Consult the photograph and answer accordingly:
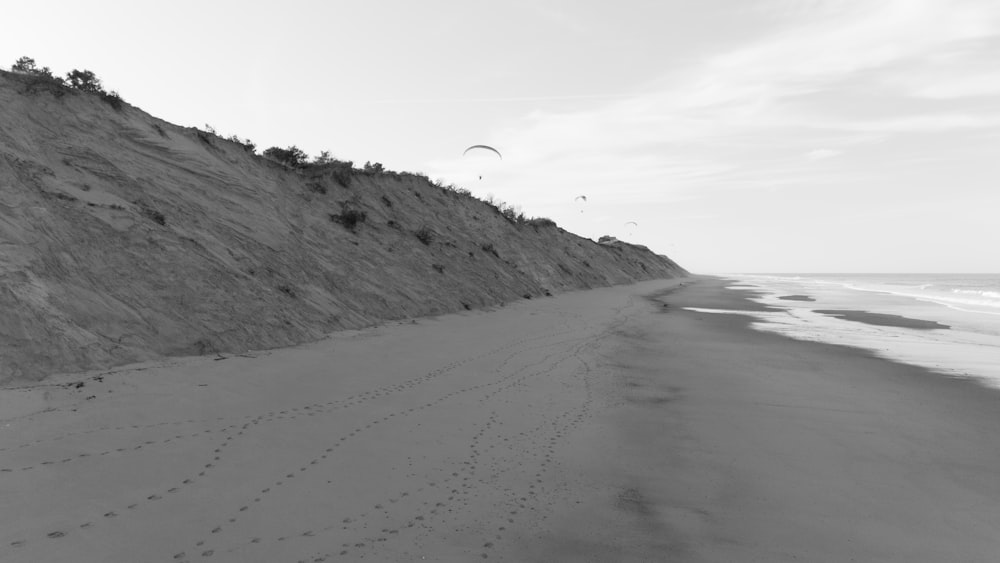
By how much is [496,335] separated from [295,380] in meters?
5.98

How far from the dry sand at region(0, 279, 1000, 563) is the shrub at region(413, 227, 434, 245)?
11.2m

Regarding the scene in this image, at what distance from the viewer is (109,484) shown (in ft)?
13.5

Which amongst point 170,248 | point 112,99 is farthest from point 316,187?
point 170,248

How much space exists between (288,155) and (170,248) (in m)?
9.33

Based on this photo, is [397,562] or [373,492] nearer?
[397,562]

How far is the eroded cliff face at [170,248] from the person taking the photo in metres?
7.75

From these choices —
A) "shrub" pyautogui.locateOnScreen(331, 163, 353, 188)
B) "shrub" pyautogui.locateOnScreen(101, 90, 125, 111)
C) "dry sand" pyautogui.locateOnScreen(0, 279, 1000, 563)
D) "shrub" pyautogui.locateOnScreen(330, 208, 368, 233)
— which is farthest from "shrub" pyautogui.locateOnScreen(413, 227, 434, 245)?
"dry sand" pyautogui.locateOnScreen(0, 279, 1000, 563)

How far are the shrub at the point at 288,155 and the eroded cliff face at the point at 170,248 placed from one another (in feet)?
1.69

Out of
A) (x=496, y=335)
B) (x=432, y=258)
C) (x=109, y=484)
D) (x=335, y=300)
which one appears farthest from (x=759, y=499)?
(x=432, y=258)

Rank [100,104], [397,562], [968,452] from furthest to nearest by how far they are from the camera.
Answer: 1. [100,104]
2. [968,452]
3. [397,562]

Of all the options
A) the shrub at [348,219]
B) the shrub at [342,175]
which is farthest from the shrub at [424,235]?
the shrub at [342,175]

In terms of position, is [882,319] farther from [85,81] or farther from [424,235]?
[85,81]

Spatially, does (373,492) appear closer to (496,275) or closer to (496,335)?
(496,335)

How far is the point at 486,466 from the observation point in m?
4.95
